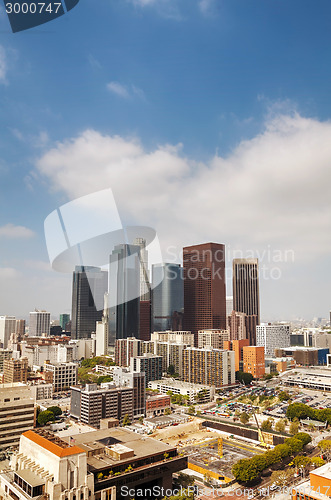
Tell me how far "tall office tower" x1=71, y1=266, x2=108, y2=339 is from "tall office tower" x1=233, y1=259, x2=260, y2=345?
1100 cm

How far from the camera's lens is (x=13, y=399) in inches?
348

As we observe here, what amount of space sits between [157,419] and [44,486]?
7.01 m

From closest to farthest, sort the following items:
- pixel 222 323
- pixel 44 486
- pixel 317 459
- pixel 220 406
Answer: pixel 44 486
pixel 317 459
pixel 220 406
pixel 222 323

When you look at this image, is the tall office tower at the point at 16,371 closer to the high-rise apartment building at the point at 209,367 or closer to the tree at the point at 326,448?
the high-rise apartment building at the point at 209,367

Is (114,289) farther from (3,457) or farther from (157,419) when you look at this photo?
(3,457)

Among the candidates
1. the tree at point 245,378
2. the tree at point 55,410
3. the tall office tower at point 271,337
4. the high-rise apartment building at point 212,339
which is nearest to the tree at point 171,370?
the high-rise apartment building at point 212,339

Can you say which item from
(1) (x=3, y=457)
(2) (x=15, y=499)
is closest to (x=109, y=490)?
(2) (x=15, y=499)

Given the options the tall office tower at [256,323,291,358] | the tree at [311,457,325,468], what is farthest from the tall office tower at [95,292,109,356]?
the tree at [311,457,325,468]

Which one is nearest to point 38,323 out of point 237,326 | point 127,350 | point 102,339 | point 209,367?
point 102,339

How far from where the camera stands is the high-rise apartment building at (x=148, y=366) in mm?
15734

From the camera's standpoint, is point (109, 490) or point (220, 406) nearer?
point (109, 490)

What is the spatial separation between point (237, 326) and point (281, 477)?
20.0 metres

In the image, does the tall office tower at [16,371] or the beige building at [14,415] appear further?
the tall office tower at [16,371]

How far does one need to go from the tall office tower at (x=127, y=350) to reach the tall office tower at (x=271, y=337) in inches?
441
